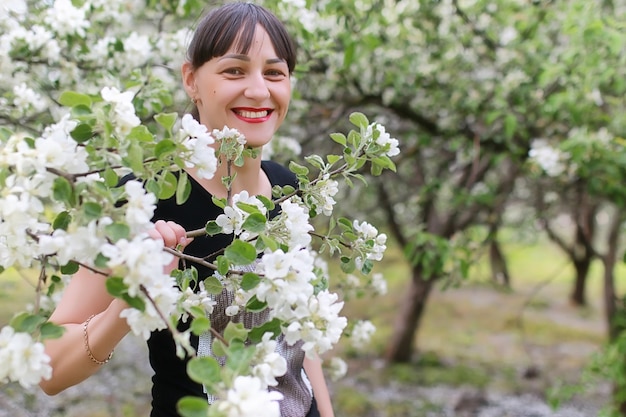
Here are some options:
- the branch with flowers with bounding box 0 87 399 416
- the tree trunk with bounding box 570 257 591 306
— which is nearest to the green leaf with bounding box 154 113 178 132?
the branch with flowers with bounding box 0 87 399 416

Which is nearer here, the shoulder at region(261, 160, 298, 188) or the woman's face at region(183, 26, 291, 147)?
the woman's face at region(183, 26, 291, 147)

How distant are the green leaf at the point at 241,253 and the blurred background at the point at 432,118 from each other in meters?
0.35

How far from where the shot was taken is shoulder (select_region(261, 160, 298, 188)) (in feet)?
5.28

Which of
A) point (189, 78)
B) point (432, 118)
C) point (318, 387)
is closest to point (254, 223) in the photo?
point (189, 78)

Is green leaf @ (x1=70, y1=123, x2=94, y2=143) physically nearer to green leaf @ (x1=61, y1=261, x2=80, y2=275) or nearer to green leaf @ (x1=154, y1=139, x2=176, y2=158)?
green leaf @ (x1=154, y1=139, x2=176, y2=158)

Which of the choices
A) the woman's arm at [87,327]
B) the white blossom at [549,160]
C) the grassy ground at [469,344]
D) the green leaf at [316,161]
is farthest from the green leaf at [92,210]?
the grassy ground at [469,344]

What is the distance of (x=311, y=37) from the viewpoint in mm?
2266

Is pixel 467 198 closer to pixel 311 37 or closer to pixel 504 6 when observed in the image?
pixel 504 6

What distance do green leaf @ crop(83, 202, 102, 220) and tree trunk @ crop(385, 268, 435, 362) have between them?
5161 mm

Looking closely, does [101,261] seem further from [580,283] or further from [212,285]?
[580,283]

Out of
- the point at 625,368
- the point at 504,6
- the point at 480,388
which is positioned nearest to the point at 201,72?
the point at 504,6

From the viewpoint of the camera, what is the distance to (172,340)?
1.30 metres

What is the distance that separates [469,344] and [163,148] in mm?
6561

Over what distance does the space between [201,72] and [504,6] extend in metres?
2.36
